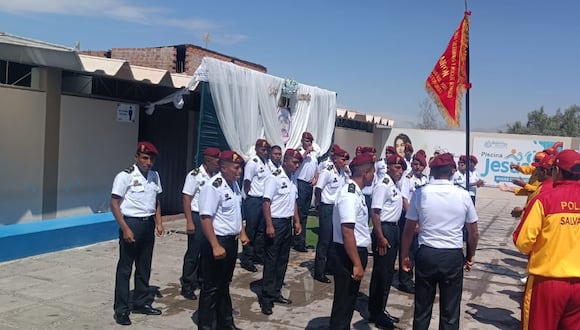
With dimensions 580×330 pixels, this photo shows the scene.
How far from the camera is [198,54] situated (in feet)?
46.6

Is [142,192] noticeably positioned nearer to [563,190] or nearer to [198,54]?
[563,190]

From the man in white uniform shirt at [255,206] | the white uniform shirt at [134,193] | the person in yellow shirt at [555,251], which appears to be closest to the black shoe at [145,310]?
the white uniform shirt at [134,193]

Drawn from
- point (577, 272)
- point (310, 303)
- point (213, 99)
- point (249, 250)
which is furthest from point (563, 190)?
point (213, 99)

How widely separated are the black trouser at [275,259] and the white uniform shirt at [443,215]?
2.08 metres

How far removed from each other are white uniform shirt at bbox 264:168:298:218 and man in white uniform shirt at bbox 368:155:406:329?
1.12 metres

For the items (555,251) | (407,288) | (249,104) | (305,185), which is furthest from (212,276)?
(249,104)

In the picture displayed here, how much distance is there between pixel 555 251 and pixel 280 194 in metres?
3.36

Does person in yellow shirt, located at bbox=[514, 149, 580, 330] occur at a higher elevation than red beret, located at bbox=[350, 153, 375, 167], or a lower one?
lower

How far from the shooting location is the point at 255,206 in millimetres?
7711

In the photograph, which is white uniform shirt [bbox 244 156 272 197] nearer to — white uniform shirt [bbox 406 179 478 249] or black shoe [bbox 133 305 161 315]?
black shoe [bbox 133 305 161 315]

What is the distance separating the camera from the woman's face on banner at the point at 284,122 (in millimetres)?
12336

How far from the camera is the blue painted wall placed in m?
7.52

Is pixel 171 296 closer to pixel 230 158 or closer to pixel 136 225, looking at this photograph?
pixel 136 225

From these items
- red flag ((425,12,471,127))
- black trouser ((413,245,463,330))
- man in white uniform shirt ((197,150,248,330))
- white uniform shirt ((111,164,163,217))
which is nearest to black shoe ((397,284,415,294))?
red flag ((425,12,471,127))
